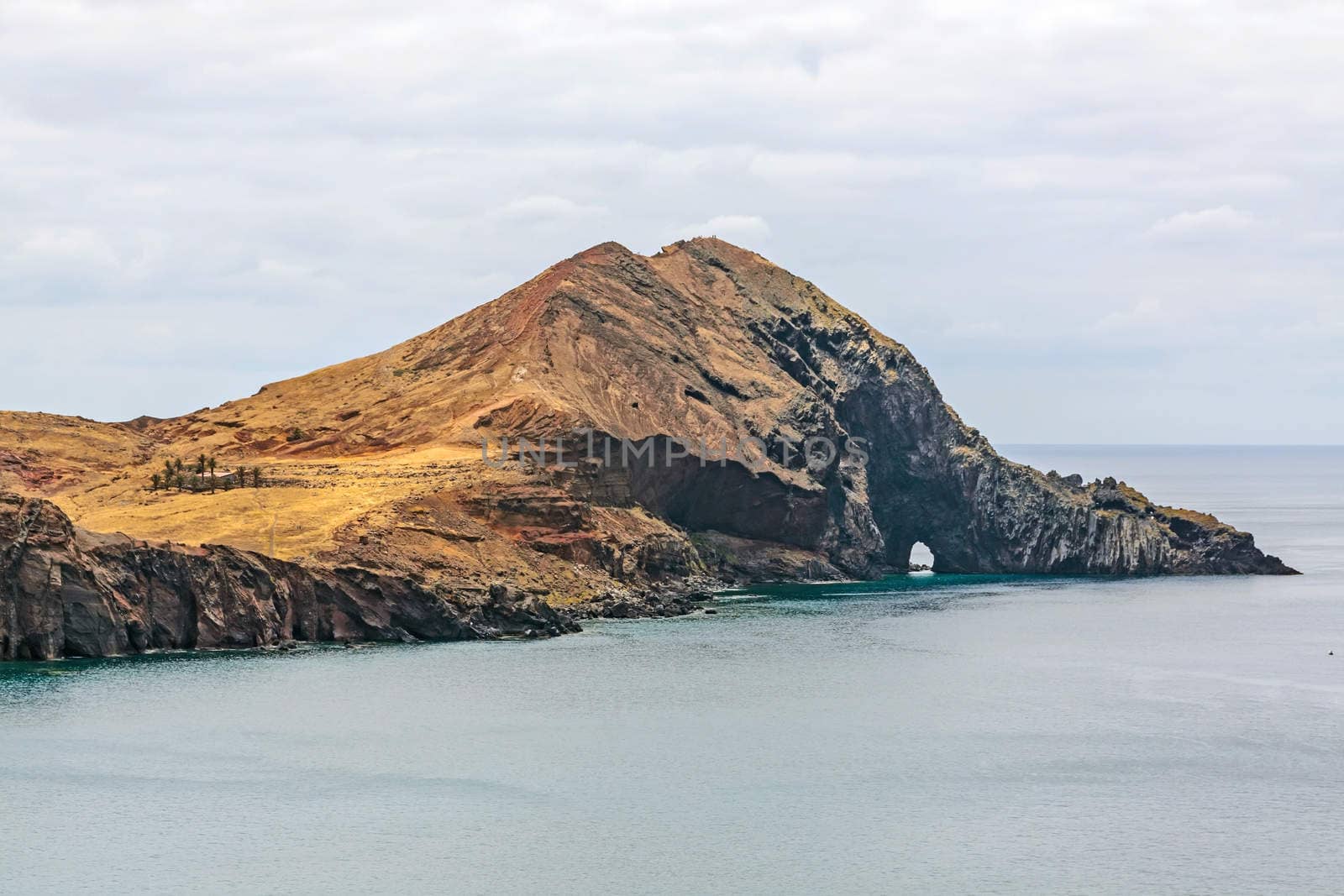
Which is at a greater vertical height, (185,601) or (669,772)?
(185,601)

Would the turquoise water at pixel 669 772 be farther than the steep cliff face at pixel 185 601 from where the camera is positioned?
No

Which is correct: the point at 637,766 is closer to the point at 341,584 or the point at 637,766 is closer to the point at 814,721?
the point at 814,721

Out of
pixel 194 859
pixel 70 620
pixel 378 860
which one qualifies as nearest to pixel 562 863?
pixel 378 860

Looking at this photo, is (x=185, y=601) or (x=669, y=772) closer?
(x=669, y=772)

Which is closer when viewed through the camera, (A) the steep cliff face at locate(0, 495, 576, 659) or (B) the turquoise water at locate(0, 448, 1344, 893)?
(B) the turquoise water at locate(0, 448, 1344, 893)

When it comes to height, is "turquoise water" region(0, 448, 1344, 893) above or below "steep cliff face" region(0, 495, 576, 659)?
below
